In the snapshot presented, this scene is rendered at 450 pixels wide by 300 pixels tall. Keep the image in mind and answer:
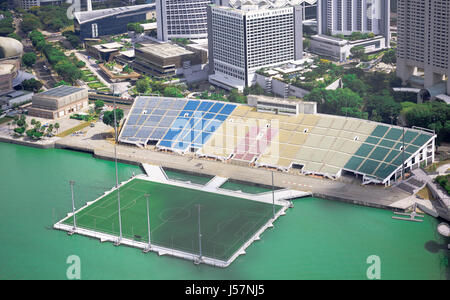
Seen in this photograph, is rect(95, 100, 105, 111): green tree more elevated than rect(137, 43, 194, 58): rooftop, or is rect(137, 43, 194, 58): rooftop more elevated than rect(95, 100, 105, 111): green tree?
rect(137, 43, 194, 58): rooftop

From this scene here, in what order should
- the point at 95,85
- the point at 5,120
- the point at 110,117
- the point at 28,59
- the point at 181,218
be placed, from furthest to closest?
1. the point at 28,59
2. the point at 95,85
3. the point at 5,120
4. the point at 110,117
5. the point at 181,218

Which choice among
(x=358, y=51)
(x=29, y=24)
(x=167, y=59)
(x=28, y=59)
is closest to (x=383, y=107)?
(x=358, y=51)

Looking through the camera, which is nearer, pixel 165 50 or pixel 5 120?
pixel 5 120

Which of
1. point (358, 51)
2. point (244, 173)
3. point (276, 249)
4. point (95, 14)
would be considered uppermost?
point (95, 14)

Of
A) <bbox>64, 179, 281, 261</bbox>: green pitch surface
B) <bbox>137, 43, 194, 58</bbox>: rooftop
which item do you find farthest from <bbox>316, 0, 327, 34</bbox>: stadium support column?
<bbox>64, 179, 281, 261</bbox>: green pitch surface

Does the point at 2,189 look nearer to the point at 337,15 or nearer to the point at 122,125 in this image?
the point at 122,125

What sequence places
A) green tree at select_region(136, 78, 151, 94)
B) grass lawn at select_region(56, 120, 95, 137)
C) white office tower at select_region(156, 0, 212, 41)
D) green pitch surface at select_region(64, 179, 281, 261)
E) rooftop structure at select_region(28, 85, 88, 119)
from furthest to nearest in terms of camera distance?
white office tower at select_region(156, 0, 212, 41), green tree at select_region(136, 78, 151, 94), rooftop structure at select_region(28, 85, 88, 119), grass lawn at select_region(56, 120, 95, 137), green pitch surface at select_region(64, 179, 281, 261)

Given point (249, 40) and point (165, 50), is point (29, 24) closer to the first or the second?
point (165, 50)

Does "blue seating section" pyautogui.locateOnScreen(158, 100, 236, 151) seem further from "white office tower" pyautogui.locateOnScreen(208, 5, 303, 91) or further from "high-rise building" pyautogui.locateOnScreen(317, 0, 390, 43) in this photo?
"high-rise building" pyautogui.locateOnScreen(317, 0, 390, 43)

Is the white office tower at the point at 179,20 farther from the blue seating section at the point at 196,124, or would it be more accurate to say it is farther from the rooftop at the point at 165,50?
the blue seating section at the point at 196,124
